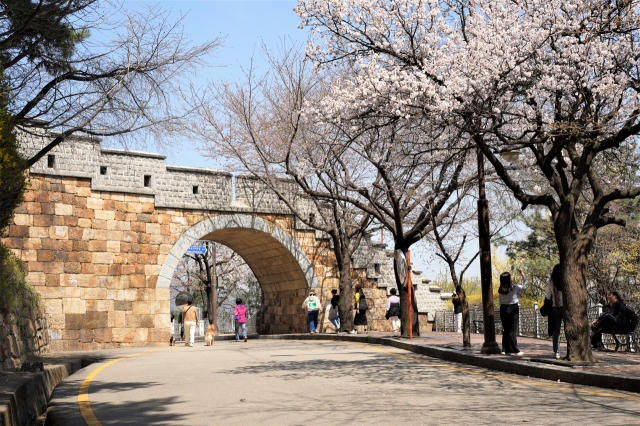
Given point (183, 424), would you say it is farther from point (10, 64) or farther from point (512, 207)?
point (512, 207)

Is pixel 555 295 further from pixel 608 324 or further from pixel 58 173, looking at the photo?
pixel 58 173

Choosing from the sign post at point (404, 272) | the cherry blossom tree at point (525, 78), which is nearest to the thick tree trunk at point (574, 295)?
the cherry blossom tree at point (525, 78)

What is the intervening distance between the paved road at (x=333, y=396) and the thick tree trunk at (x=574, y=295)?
3.68 feet

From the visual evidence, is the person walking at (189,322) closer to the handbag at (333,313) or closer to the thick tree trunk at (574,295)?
the handbag at (333,313)

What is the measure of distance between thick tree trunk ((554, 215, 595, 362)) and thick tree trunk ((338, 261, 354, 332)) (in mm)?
13241

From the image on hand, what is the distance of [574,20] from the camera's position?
37.4 feet

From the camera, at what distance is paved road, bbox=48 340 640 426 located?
7.38m

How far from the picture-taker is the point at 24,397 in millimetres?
7719

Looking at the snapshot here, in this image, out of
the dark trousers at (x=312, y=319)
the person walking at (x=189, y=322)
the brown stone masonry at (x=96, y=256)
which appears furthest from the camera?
the dark trousers at (x=312, y=319)

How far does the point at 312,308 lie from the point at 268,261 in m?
4.83

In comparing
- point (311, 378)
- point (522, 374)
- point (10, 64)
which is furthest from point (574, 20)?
point (10, 64)

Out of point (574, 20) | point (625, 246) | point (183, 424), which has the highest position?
point (574, 20)

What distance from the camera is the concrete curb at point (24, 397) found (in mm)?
6527

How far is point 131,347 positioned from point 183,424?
16.3 m
